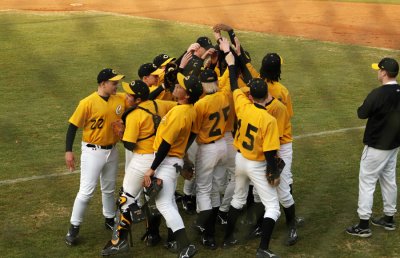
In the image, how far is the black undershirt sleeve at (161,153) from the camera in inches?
203

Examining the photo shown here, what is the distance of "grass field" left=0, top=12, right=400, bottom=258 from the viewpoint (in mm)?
5832

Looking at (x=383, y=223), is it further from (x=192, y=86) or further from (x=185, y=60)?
(x=185, y=60)

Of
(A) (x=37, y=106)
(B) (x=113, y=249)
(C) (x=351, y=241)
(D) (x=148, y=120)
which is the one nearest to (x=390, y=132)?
(C) (x=351, y=241)

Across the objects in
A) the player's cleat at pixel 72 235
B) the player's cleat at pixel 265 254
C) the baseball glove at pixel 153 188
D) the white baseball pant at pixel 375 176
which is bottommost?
the player's cleat at pixel 72 235

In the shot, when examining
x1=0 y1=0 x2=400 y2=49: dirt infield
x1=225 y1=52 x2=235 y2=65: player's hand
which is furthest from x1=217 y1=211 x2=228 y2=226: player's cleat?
x1=0 y1=0 x2=400 y2=49: dirt infield

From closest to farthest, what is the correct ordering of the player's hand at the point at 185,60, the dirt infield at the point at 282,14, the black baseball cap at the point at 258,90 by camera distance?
the black baseball cap at the point at 258,90 < the player's hand at the point at 185,60 < the dirt infield at the point at 282,14

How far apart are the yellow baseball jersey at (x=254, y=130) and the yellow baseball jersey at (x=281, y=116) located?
0.81 ft

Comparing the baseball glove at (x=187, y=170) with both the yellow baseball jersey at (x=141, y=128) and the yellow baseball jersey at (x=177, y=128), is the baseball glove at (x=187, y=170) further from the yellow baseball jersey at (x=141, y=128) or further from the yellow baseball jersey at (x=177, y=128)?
the yellow baseball jersey at (x=141, y=128)

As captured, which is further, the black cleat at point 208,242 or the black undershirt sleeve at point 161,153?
the black cleat at point 208,242

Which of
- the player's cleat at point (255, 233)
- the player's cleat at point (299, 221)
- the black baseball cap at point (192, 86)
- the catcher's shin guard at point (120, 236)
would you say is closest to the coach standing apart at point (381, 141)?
the player's cleat at point (299, 221)

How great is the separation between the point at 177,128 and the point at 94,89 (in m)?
7.01

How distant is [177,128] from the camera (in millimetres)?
5148

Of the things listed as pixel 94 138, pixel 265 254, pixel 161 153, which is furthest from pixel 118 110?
pixel 265 254

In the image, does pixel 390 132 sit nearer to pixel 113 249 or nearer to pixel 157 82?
pixel 157 82
